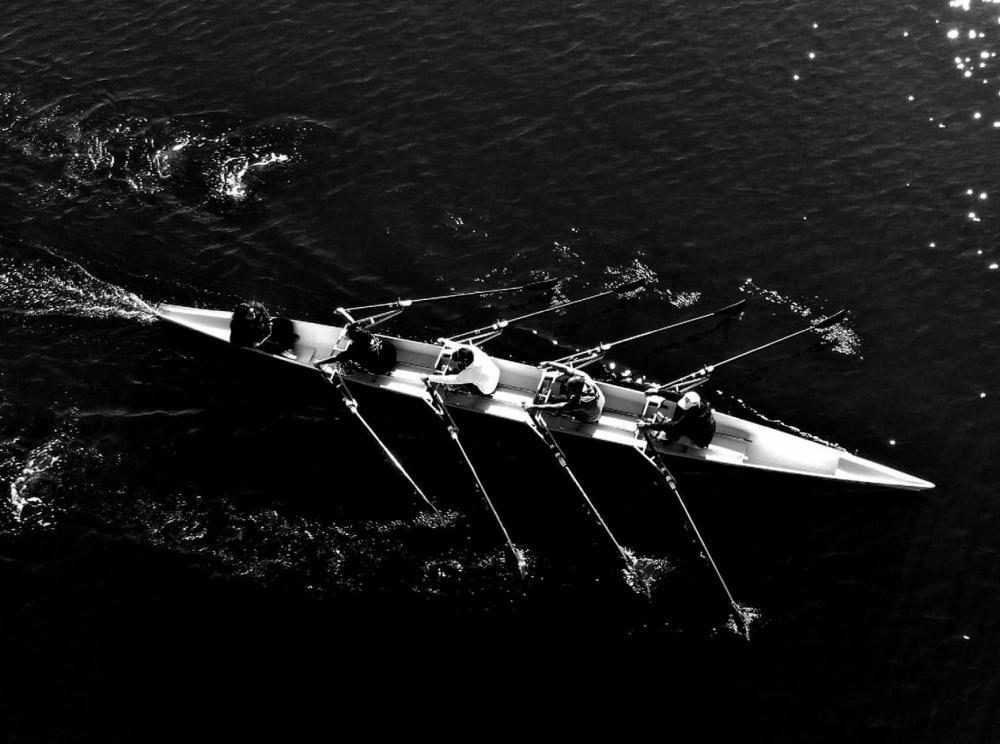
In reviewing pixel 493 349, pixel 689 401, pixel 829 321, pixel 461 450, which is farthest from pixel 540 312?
pixel 829 321

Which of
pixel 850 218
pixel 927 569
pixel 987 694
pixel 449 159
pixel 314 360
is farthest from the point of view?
pixel 449 159

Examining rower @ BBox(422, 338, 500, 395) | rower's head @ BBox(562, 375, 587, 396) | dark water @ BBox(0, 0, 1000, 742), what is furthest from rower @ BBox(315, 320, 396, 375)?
rower's head @ BBox(562, 375, 587, 396)

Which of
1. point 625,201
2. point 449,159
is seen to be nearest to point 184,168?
point 449,159

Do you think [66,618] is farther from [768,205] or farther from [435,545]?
[768,205]

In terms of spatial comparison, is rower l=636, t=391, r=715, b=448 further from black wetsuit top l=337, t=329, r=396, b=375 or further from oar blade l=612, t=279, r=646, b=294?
black wetsuit top l=337, t=329, r=396, b=375

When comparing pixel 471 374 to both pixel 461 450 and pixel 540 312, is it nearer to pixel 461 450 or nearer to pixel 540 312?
pixel 461 450

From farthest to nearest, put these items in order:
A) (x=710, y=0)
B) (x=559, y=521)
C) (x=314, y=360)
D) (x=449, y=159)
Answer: (x=710, y=0)
(x=449, y=159)
(x=314, y=360)
(x=559, y=521)
